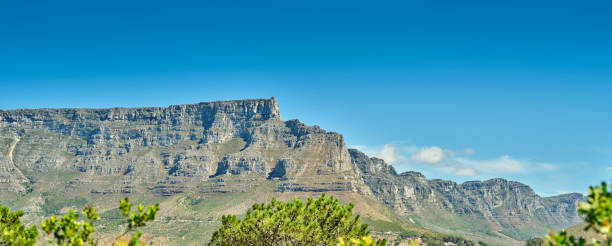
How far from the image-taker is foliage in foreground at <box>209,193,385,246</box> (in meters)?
36.9

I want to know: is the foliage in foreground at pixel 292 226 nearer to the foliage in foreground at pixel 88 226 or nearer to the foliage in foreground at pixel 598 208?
the foliage in foreground at pixel 88 226

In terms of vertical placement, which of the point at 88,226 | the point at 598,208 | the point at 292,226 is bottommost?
the point at 292,226

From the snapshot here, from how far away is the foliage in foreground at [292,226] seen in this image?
1452 inches

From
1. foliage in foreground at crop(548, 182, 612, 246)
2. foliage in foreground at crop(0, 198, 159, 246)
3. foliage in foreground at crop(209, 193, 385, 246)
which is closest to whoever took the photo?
foliage in foreground at crop(548, 182, 612, 246)

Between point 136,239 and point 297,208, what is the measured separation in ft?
79.6

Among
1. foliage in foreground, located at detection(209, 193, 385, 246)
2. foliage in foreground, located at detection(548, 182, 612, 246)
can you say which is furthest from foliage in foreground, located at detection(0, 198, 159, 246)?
foliage in foreground, located at detection(209, 193, 385, 246)

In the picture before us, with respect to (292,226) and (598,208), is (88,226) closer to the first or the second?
(598,208)

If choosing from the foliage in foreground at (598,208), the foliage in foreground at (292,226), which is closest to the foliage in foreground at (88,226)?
the foliage in foreground at (598,208)

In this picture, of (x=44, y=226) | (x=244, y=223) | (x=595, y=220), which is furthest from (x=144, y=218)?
(x=244, y=223)

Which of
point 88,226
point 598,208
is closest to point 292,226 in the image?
point 88,226

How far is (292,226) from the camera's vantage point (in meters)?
37.1

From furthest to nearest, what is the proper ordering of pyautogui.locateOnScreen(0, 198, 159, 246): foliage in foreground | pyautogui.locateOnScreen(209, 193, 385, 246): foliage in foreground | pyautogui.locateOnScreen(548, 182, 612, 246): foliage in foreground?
pyautogui.locateOnScreen(209, 193, 385, 246): foliage in foreground → pyautogui.locateOnScreen(0, 198, 159, 246): foliage in foreground → pyautogui.locateOnScreen(548, 182, 612, 246): foliage in foreground

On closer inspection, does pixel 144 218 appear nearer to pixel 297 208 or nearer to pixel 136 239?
pixel 136 239

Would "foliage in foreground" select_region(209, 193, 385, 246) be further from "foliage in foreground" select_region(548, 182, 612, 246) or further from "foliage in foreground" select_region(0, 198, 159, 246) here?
"foliage in foreground" select_region(548, 182, 612, 246)
